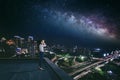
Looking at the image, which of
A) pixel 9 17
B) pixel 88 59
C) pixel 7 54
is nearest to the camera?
pixel 7 54

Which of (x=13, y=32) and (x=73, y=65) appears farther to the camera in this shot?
(x=73, y=65)

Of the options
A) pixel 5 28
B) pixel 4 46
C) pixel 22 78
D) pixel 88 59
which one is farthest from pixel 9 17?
pixel 88 59

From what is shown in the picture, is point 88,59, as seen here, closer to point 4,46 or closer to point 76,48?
point 76,48

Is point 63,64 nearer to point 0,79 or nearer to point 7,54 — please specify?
point 7,54

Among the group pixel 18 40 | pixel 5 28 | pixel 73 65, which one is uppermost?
pixel 5 28

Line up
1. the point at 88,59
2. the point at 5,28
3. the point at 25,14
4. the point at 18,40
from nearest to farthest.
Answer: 1. the point at 18,40
2. the point at 5,28
3. the point at 25,14
4. the point at 88,59

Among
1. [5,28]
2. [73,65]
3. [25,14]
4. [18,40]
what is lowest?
[73,65]

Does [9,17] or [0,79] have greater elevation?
[9,17]

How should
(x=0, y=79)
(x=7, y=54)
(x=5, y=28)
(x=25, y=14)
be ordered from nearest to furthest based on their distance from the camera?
1. (x=0, y=79)
2. (x=7, y=54)
3. (x=5, y=28)
4. (x=25, y=14)

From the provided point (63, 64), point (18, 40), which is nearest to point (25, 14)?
point (18, 40)
